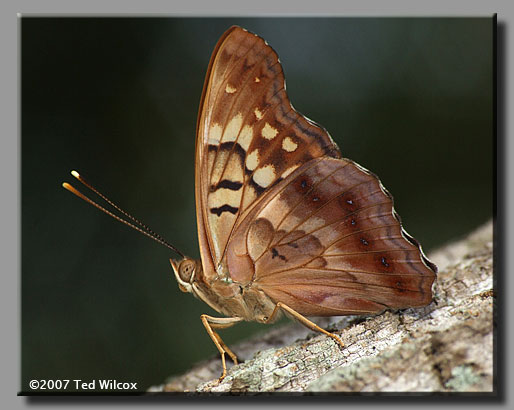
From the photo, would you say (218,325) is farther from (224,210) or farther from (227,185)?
(227,185)

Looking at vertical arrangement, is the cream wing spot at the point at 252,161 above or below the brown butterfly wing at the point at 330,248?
above

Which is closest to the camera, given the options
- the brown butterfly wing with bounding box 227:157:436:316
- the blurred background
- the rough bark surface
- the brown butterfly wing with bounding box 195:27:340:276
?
the rough bark surface

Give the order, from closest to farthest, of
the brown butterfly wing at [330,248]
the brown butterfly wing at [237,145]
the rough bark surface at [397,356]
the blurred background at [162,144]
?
the rough bark surface at [397,356]
the brown butterfly wing at [330,248]
the brown butterfly wing at [237,145]
the blurred background at [162,144]

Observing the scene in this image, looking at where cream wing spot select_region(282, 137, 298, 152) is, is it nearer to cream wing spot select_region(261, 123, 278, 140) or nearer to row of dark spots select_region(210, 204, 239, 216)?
cream wing spot select_region(261, 123, 278, 140)

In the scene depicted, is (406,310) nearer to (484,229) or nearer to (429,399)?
(429,399)

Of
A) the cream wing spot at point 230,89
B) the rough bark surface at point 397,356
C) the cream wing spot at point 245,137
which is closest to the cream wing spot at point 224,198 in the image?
the cream wing spot at point 245,137

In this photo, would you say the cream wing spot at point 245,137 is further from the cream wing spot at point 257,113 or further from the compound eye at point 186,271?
the compound eye at point 186,271

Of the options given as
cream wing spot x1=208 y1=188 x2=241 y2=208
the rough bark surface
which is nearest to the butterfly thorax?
the rough bark surface
